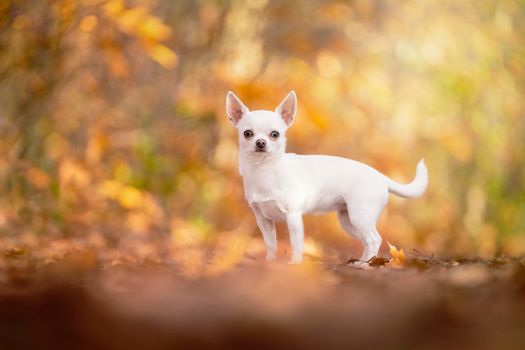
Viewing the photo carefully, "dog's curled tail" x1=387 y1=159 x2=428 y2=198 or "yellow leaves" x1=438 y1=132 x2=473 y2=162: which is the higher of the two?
"yellow leaves" x1=438 y1=132 x2=473 y2=162

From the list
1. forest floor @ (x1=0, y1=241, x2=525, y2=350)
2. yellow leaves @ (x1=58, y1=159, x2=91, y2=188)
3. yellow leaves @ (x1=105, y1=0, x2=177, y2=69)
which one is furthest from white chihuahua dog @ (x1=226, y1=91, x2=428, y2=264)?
yellow leaves @ (x1=58, y1=159, x2=91, y2=188)

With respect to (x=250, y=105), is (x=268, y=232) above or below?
below

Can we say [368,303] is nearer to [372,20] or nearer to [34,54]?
[34,54]

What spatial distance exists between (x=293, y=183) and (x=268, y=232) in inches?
9.9

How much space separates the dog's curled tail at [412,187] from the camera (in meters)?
2.85

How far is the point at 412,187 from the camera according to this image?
2.90 meters

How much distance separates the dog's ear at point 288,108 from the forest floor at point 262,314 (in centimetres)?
121

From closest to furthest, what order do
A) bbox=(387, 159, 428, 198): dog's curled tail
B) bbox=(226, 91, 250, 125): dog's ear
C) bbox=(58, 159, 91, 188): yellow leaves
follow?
bbox=(226, 91, 250, 125): dog's ear < bbox=(387, 159, 428, 198): dog's curled tail < bbox=(58, 159, 91, 188): yellow leaves

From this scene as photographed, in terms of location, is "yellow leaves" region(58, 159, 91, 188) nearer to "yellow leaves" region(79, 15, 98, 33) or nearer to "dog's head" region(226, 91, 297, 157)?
"yellow leaves" region(79, 15, 98, 33)

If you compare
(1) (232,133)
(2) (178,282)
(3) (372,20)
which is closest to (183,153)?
(1) (232,133)

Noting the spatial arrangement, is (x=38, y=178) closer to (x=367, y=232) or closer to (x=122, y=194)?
(x=122, y=194)

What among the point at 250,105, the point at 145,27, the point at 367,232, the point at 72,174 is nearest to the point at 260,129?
the point at 367,232

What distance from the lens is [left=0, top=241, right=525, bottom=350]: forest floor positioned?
1240 mm

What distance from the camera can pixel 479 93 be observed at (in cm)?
613
